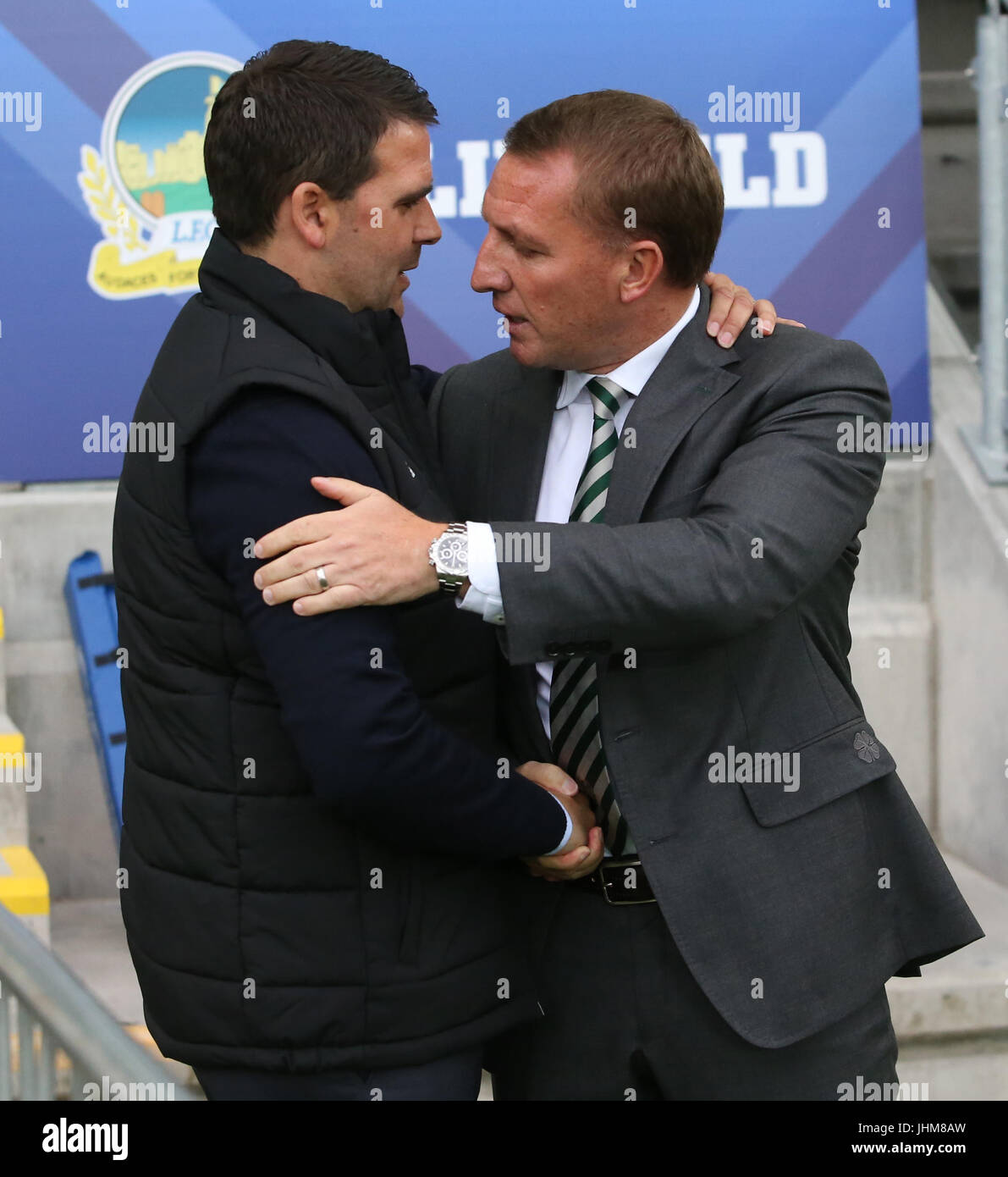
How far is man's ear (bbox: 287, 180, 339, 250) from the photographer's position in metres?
2.03

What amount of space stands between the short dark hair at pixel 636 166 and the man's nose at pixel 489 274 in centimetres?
17

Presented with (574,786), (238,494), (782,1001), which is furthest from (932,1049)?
(238,494)

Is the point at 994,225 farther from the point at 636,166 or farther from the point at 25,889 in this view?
the point at 25,889

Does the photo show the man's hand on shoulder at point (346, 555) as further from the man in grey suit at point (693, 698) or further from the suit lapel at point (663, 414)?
the suit lapel at point (663, 414)

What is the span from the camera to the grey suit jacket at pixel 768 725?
218cm

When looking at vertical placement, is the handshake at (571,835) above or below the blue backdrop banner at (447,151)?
below

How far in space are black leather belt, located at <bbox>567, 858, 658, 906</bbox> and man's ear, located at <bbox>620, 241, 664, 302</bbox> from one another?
91cm

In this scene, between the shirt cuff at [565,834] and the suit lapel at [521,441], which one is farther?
the suit lapel at [521,441]

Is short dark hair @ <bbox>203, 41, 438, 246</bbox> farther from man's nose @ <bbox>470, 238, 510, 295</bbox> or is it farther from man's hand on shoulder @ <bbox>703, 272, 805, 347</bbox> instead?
man's hand on shoulder @ <bbox>703, 272, 805, 347</bbox>

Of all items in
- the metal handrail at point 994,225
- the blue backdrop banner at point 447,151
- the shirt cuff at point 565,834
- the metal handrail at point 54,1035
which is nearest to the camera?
the metal handrail at point 54,1035

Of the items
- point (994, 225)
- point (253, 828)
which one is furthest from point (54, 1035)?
point (994, 225)

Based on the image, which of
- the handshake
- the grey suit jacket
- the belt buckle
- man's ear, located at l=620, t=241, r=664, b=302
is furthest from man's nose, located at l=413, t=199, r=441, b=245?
the belt buckle

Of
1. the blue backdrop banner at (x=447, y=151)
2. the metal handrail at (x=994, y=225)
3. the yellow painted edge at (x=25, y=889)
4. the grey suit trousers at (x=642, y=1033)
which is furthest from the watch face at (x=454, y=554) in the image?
the metal handrail at (x=994, y=225)

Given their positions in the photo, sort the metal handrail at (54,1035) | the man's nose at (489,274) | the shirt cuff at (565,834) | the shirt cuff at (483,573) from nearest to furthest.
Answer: the metal handrail at (54,1035)
the shirt cuff at (483,573)
the shirt cuff at (565,834)
the man's nose at (489,274)
